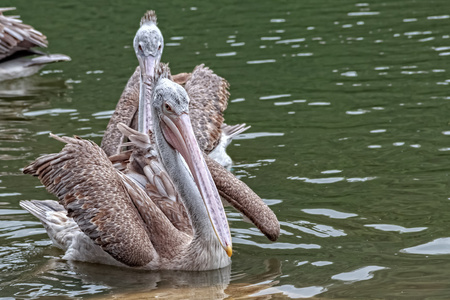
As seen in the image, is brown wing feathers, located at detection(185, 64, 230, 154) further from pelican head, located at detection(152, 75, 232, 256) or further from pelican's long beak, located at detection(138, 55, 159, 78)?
pelican head, located at detection(152, 75, 232, 256)

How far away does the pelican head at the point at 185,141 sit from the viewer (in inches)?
234

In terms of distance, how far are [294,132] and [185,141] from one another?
346 centimetres

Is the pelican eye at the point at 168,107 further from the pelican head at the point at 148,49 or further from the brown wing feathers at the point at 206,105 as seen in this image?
the pelican head at the point at 148,49

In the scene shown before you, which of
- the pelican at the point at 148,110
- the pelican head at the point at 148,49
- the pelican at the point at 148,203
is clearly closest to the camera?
the pelican at the point at 148,203

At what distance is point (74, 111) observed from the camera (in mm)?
11008

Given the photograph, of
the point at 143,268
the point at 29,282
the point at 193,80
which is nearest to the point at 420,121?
the point at 193,80

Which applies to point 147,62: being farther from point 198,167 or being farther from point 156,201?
point 198,167

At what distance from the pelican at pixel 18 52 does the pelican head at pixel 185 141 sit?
7.20 m

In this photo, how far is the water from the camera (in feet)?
20.6

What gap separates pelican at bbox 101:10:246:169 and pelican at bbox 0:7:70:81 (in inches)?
181

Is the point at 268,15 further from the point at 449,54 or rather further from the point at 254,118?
the point at 254,118

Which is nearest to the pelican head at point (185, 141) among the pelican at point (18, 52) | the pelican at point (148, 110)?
the pelican at point (148, 110)

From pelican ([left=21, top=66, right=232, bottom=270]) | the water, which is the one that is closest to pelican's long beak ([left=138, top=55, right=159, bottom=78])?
the water

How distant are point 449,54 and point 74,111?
4.70 m
